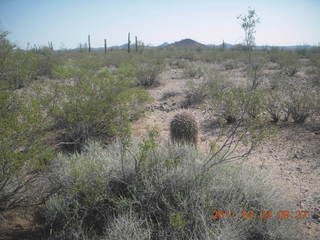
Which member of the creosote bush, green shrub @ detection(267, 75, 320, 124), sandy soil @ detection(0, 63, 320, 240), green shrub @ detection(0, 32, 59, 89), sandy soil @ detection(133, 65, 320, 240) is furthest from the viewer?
green shrub @ detection(267, 75, 320, 124)

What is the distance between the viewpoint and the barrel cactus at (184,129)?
14.6 ft

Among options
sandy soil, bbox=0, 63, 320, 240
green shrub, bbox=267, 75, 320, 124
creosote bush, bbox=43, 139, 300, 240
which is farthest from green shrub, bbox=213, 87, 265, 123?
creosote bush, bbox=43, 139, 300, 240

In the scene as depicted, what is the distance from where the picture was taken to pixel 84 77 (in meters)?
4.70

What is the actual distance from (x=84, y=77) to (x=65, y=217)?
302 cm

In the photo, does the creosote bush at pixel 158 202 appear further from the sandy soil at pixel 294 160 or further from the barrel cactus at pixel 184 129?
the barrel cactus at pixel 184 129

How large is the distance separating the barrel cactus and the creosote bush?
138cm

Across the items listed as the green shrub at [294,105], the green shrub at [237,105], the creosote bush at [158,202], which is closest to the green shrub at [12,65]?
the creosote bush at [158,202]

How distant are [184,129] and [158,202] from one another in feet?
6.80

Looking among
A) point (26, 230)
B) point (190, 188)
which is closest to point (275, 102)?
point (190, 188)

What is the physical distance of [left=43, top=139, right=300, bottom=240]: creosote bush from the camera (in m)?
2.22

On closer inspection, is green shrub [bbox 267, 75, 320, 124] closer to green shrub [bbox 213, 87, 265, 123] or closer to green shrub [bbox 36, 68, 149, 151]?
green shrub [bbox 213, 87, 265, 123]

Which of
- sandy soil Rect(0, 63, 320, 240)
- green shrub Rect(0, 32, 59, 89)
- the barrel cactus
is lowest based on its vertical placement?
sandy soil Rect(0, 63, 320, 240)

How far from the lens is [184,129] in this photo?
4.43m
